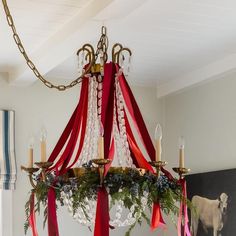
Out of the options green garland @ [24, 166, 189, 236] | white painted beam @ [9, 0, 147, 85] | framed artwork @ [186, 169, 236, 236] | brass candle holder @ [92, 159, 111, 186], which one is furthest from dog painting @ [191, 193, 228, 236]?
brass candle holder @ [92, 159, 111, 186]

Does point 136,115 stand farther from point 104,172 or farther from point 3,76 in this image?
point 3,76

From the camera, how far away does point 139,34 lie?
3.65 metres

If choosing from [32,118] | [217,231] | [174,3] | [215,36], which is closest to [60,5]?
[174,3]

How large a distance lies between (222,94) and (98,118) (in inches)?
78.9

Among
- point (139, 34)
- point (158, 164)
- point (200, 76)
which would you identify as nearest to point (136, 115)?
point (158, 164)

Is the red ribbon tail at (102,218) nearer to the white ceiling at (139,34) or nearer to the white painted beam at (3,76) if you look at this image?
the white ceiling at (139,34)

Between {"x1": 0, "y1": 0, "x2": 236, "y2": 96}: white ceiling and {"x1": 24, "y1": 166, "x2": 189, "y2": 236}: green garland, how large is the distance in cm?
84

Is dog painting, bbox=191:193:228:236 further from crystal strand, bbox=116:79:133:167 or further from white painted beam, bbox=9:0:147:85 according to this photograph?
crystal strand, bbox=116:79:133:167

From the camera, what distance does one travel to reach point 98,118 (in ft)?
8.31

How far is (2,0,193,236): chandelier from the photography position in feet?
7.45

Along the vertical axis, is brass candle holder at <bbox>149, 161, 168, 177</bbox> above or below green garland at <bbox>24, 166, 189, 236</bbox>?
above

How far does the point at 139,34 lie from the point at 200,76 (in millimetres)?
967

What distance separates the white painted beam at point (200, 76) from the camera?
416 cm

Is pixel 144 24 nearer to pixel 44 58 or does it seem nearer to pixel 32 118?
pixel 44 58
